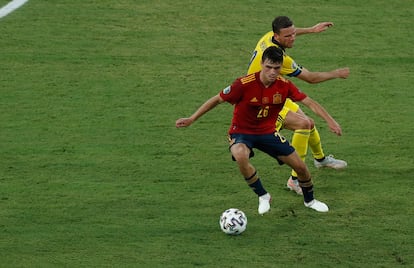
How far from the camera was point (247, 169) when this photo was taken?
11758mm

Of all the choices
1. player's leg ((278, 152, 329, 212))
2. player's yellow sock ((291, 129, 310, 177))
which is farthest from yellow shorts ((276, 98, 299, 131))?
player's leg ((278, 152, 329, 212))

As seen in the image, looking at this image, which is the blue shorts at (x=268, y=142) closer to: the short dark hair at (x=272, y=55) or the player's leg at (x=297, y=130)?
the player's leg at (x=297, y=130)

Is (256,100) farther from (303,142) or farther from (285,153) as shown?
(303,142)

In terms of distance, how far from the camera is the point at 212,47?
17.7 meters

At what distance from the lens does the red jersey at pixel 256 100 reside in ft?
38.0

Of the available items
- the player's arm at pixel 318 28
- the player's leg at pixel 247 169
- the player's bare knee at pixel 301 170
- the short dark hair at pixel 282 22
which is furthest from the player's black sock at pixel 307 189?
the player's arm at pixel 318 28

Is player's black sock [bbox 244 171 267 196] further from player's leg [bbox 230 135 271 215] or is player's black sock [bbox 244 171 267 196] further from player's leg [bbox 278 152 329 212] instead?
player's leg [bbox 278 152 329 212]

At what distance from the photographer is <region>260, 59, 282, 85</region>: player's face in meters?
11.3

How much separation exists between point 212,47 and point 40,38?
3.03m

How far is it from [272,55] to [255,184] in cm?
159

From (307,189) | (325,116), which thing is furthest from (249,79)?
(307,189)

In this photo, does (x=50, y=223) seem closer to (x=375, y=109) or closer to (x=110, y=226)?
(x=110, y=226)

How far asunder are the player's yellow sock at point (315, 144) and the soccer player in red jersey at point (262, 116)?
3.63 ft

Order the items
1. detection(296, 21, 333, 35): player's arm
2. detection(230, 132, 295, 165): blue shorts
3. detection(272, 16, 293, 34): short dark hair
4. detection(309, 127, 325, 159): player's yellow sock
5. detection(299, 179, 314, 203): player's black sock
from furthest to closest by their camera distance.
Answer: detection(296, 21, 333, 35): player's arm < detection(309, 127, 325, 159): player's yellow sock < detection(272, 16, 293, 34): short dark hair < detection(299, 179, 314, 203): player's black sock < detection(230, 132, 295, 165): blue shorts
